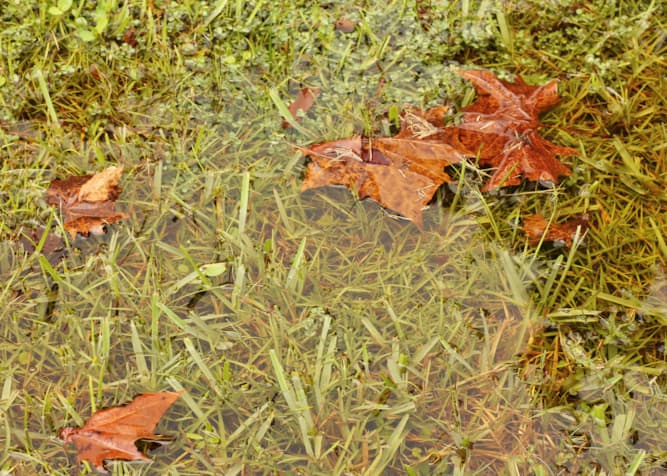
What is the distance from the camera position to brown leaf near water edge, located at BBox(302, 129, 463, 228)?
7.72 feet

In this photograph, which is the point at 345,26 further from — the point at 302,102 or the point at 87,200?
the point at 87,200

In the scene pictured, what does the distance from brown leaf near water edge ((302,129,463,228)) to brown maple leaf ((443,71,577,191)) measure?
10cm

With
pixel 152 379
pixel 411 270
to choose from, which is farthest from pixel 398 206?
pixel 152 379

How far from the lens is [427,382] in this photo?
209 centimetres

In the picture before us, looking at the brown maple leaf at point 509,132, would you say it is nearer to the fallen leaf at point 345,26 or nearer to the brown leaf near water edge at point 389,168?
the brown leaf near water edge at point 389,168

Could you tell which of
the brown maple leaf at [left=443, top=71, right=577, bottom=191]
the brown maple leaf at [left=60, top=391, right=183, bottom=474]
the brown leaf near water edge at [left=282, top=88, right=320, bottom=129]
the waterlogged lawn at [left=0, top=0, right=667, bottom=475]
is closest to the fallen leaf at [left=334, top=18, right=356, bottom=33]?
the waterlogged lawn at [left=0, top=0, right=667, bottom=475]

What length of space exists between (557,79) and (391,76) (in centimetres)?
65

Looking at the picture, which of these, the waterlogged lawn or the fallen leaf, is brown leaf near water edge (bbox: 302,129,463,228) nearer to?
the waterlogged lawn

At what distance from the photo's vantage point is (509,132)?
95.0 inches

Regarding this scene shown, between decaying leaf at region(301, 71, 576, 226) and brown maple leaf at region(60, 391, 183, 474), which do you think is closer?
brown maple leaf at region(60, 391, 183, 474)

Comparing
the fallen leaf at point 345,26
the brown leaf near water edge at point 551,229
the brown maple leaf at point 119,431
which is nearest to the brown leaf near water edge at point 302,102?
the fallen leaf at point 345,26

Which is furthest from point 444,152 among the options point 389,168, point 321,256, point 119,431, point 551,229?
point 119,431

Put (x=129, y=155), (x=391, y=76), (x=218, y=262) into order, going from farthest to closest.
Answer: (x=391, y=76), (x=129, y=155), (x=218, y=262)

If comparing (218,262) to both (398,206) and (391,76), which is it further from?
(391,76)
